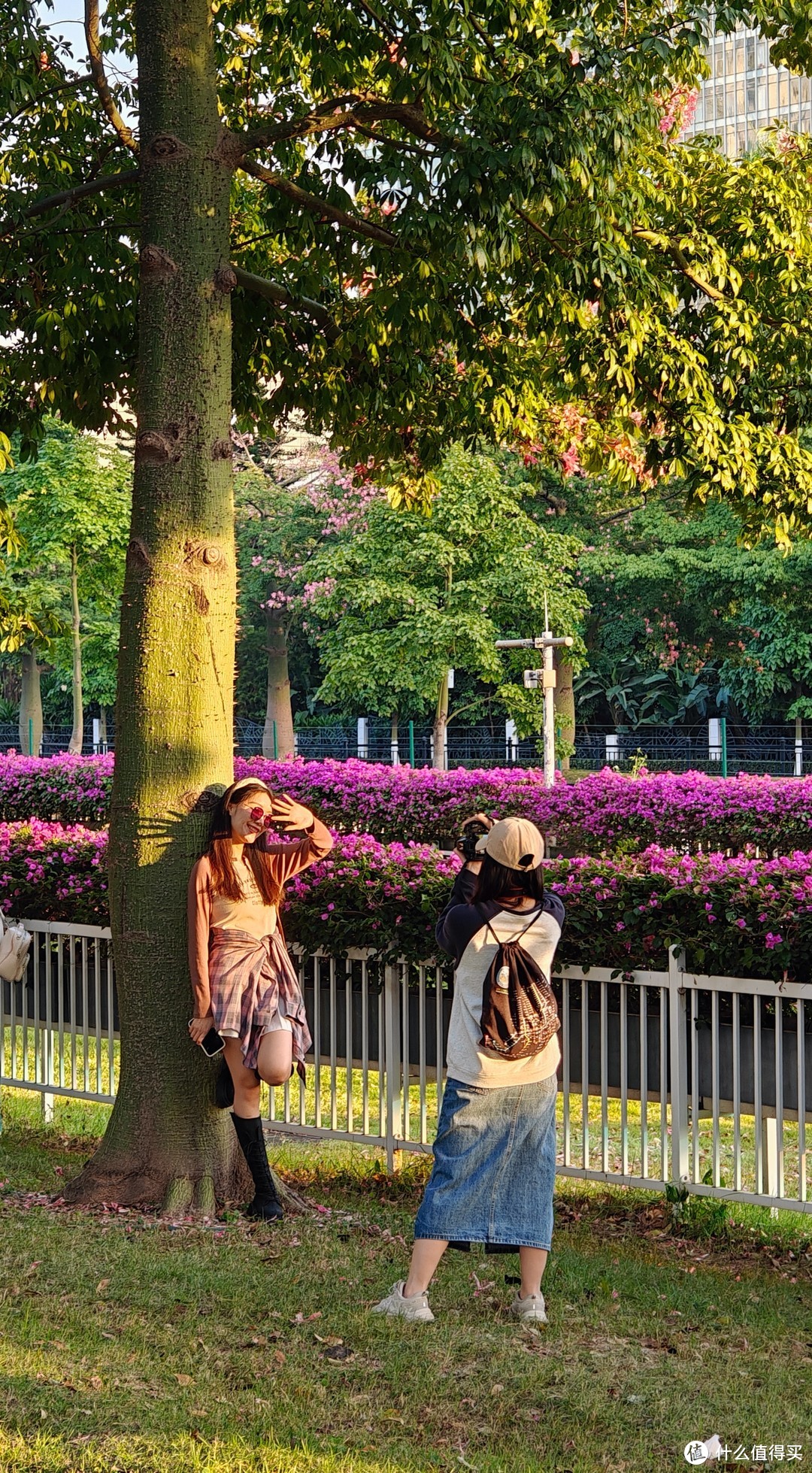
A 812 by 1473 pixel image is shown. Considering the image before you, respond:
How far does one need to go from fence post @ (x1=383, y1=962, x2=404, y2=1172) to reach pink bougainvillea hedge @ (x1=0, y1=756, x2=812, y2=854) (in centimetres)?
721

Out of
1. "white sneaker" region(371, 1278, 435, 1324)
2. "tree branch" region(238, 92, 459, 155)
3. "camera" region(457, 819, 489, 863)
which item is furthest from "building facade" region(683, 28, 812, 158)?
"white sneaker" region(371, 1278, 435, 1324)

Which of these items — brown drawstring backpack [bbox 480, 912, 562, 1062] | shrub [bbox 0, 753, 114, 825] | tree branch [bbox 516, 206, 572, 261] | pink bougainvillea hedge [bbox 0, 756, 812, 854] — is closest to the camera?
brown drawstring backpack [bbox 480, 912, 562, 1062]

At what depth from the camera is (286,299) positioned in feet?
27.5

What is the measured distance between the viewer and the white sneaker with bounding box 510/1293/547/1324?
4.73 m

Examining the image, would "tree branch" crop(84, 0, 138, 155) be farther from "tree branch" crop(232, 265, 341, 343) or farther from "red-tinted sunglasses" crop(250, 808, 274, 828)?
"red-tinted sunglasses" crop(250, 808, 274, 828)

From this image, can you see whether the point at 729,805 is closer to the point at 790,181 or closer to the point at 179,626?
the point at 790,181

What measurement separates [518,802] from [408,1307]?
37.8 ft

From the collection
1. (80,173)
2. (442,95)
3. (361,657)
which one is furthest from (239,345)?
(361,657)

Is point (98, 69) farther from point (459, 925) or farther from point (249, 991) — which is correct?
point (459, 925)

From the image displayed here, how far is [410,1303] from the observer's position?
468 cm

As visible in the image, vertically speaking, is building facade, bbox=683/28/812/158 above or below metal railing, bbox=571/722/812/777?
above

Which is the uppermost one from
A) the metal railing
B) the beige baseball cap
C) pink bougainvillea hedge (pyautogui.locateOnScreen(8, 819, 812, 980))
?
the metal railing

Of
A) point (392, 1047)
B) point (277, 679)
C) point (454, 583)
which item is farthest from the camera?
point (277, 679)

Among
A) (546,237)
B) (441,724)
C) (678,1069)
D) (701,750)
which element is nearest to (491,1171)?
(678,1069)
